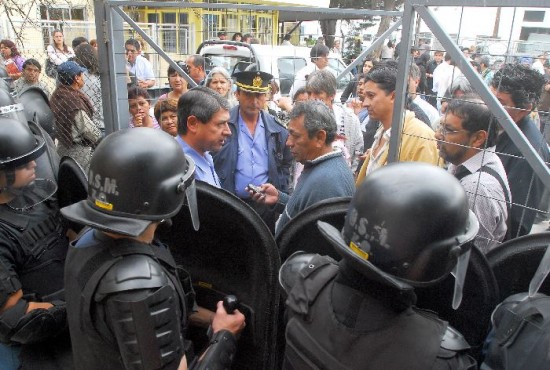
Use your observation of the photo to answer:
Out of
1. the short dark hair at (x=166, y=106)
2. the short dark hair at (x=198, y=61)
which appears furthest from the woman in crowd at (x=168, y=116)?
the short dark hair at (x=198, y=61)

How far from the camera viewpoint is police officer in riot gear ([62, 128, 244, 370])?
1.49m

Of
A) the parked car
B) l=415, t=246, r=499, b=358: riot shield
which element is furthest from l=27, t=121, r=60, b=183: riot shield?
the parked car

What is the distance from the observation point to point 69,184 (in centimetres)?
269

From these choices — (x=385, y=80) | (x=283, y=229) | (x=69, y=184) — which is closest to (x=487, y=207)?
(x=283, y=229)

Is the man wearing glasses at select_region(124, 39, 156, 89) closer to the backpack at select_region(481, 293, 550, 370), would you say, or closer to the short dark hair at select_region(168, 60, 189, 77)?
the short dark hair at select_region(168, 60, 189, 77)

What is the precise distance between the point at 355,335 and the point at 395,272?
8.8 inches

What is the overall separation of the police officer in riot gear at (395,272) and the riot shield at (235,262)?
740 millimetres

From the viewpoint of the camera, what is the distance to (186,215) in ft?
7.97

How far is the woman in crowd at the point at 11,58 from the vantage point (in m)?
7.64

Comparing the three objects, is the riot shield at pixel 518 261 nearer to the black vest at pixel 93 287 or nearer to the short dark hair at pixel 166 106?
the black vest at pixel 93 287

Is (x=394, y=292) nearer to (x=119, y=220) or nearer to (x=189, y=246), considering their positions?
(x=119, y=220)

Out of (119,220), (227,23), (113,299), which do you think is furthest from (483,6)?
(227,23)

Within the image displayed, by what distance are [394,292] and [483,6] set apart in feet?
4.05

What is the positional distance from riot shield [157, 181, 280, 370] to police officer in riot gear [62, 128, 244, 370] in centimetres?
45
